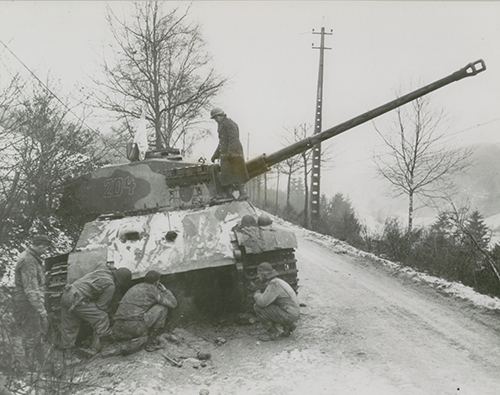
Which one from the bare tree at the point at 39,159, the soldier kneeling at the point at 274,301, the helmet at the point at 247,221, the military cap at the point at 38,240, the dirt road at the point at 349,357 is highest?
the bare tree at the point at 39,159

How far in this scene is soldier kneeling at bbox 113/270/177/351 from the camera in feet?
19.8

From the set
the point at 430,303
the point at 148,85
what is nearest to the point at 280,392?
the point at 430,303

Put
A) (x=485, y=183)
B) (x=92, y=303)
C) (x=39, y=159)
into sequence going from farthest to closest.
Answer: (x=485, y=183) < (x=39, y=159) < (x=92, y=303)

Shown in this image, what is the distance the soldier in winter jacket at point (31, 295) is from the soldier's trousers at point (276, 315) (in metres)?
2.63

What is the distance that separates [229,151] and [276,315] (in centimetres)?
256

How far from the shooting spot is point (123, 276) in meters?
6.17

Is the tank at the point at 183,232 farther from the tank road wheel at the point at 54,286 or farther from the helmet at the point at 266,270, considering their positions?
the helmet at the point at 266,270

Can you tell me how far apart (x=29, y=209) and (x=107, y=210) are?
285cm

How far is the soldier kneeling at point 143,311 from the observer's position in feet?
19.8

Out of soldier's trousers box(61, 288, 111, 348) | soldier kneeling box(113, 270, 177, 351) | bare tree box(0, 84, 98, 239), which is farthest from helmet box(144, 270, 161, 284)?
bare tree box(0, 84, 98, 239)

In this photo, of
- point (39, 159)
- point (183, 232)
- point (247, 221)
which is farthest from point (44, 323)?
point (39, 159)

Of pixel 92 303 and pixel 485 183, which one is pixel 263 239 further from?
pixel 485 183

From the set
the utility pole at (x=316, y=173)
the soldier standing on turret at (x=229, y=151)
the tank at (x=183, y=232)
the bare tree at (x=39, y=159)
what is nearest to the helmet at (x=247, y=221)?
the tank at (x=183, y=232)

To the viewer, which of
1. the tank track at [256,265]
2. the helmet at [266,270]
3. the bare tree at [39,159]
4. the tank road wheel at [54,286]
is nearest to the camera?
the tank road wheel at [54,286]
